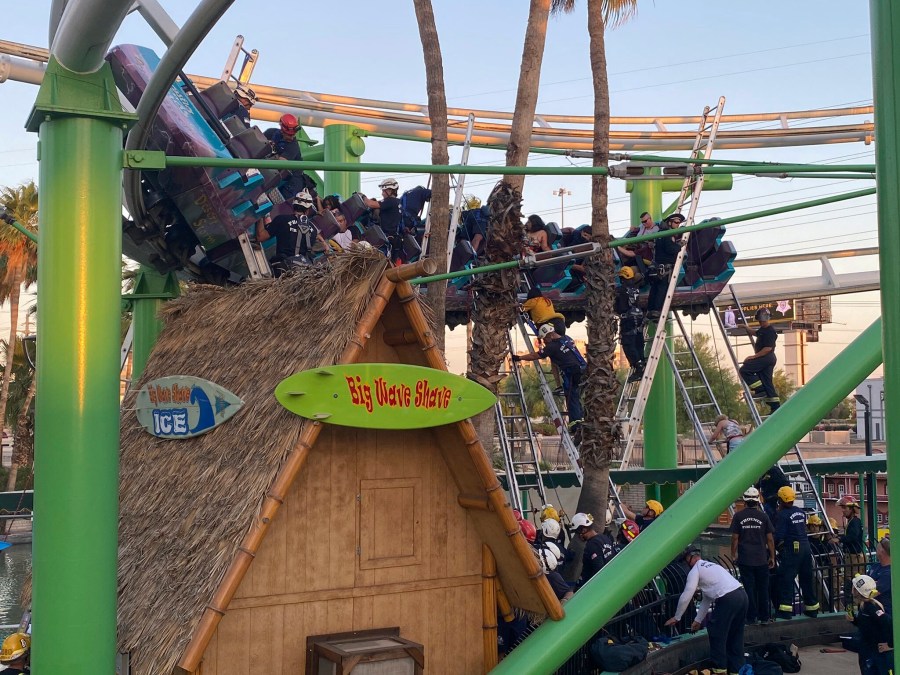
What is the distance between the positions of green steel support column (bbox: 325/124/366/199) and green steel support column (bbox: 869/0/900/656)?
15361mm

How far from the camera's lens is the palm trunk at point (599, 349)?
1352 centimetres

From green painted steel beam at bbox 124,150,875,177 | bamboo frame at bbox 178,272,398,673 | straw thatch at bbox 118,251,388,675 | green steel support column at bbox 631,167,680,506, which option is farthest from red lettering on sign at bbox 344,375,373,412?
green steel support column at bbox 631,167,680,506

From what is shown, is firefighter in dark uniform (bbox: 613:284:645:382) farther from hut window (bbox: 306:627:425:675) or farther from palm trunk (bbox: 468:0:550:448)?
hut window (bbox: 306:627:425:675)

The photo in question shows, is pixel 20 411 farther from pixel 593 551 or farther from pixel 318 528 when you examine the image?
pixel 318 528

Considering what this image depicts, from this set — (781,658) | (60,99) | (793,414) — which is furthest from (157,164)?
(781,658)

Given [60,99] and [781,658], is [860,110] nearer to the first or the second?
[781,658]

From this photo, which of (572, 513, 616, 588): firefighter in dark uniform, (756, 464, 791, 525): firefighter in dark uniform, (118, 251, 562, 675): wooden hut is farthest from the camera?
(756, 464, 791, 525): firefighter in dark uniform

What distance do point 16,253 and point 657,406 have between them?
22.0 metres

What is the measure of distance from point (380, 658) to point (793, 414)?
3419mm

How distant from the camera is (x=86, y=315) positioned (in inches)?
218

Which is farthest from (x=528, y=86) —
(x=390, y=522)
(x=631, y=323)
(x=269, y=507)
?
(x=269, y=507)

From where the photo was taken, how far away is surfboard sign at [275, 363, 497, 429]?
662cm

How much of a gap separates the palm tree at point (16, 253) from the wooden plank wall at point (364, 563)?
27.9 meters

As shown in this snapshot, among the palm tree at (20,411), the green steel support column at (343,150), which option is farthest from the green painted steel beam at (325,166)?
the palm tree at (20,411)
